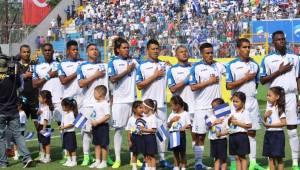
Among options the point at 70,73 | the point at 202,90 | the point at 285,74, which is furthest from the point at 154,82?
the point at 285,74

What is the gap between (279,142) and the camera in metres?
11.5

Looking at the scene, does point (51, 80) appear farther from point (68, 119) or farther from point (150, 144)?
point (150, 144)

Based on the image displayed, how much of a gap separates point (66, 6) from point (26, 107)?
3581 cm

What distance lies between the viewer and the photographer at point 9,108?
1351 cm

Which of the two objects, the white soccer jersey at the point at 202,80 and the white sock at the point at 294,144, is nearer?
the white sock at the point at 294,144

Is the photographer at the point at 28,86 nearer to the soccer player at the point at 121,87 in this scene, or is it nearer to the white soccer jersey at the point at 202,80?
the soccer player at the point at 121,87

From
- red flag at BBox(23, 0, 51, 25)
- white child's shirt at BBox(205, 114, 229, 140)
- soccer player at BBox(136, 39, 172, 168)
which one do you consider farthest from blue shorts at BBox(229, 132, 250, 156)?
red flag at BBox(23, 0, 51, 25)

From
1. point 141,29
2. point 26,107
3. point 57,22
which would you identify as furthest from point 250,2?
point 26,107

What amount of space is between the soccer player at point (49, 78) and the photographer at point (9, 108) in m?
0.81

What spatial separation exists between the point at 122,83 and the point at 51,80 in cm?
185

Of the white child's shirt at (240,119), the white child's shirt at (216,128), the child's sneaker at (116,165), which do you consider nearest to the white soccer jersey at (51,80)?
the child's sneaker at (116,165)

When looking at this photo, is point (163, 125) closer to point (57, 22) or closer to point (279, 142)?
point (279, 142)

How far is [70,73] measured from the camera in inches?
555

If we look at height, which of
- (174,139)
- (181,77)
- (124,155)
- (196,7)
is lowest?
(124,155)
